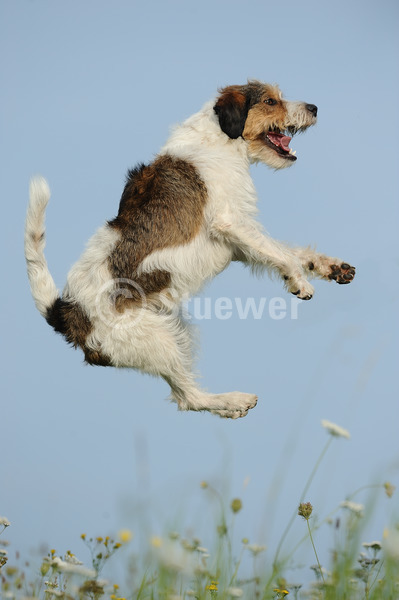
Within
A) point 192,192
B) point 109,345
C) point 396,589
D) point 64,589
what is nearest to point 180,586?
point 64,589

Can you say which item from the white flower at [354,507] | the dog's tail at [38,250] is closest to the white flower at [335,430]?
the white flower at [354,507]

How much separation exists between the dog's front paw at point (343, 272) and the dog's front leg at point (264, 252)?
0.27 meters

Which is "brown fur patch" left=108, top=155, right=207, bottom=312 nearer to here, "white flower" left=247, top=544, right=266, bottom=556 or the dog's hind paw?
the dog's hind paw

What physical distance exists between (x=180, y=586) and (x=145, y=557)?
232mm

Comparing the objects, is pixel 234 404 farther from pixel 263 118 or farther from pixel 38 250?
pixel 263 118

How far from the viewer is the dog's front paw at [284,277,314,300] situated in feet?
18.4

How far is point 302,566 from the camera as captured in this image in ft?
11.9

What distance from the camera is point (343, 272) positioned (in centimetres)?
578

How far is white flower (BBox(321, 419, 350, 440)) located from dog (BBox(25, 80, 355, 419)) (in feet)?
6.50

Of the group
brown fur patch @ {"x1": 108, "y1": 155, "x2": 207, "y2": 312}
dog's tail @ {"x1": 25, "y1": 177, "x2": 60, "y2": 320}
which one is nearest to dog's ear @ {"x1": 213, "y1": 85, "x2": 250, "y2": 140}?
brown fur patch @ {"x1": 108, "y1": 155, "x2": 207, "y2": 312}

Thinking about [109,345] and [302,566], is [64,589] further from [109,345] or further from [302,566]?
[109,345]

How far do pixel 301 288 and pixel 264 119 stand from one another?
5.38 ft

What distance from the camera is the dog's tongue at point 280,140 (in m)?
6.36

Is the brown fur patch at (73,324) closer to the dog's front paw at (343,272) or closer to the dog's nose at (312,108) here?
the dog's front paw at (343,272)
